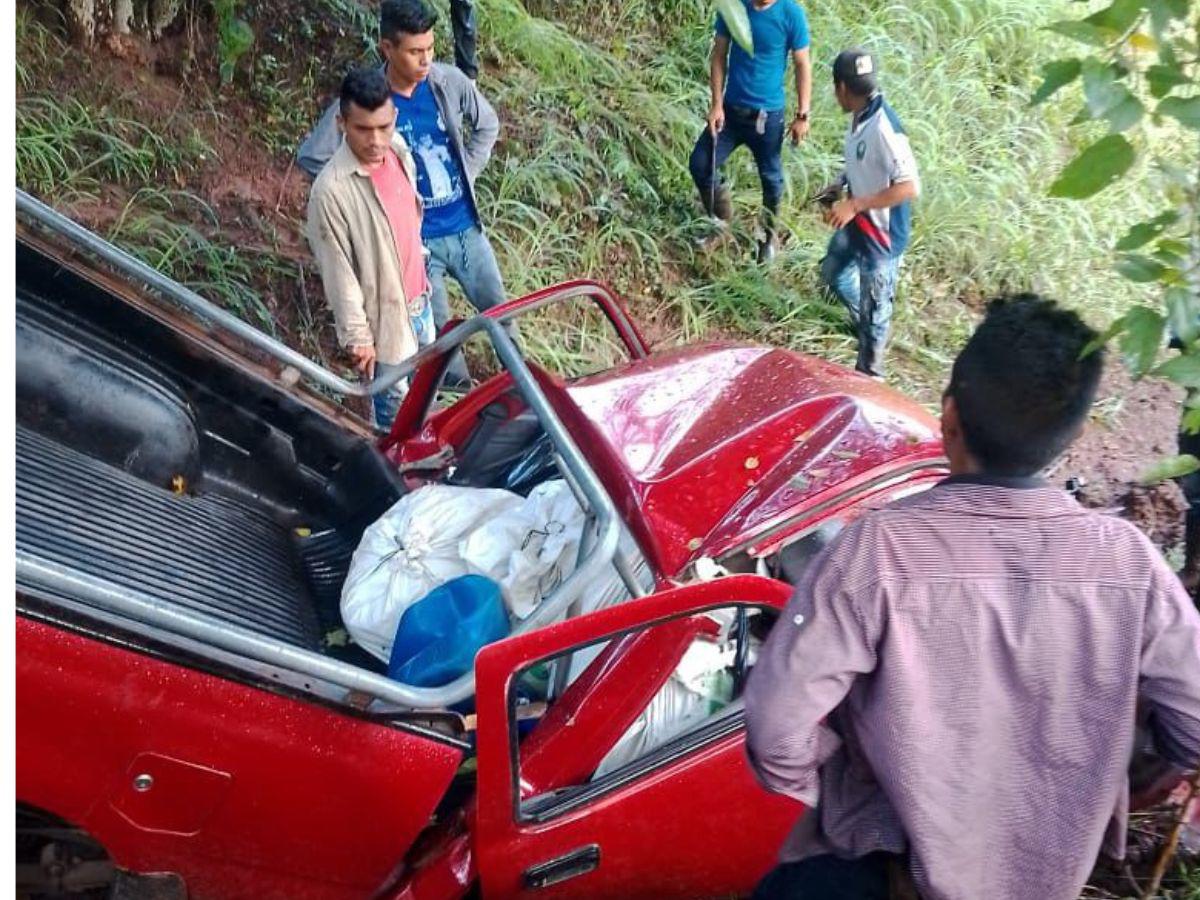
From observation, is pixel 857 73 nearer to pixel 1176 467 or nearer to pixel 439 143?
pixel 439 143

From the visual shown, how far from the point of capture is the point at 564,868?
2369 millimetres

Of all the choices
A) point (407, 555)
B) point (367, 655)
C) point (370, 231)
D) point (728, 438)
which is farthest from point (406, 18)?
point (367, 655)

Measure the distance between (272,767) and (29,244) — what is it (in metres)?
1.75

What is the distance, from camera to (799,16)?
19.5ft

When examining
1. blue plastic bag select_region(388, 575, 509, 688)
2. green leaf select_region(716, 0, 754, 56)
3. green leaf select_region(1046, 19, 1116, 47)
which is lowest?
Result: blue plastic bag select_region(388, 575, 509, 688)

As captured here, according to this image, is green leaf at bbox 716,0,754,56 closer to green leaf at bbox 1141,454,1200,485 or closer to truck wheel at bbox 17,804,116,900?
green leaf at bbox 1141,454,1200,485

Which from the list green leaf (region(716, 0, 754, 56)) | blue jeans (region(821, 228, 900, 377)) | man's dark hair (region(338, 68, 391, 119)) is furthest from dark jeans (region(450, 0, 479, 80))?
green leaf (region(716, 0, 754, 56))

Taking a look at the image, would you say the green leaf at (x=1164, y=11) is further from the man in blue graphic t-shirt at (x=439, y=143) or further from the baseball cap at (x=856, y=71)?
the baseball cap at (x=856, y=71)

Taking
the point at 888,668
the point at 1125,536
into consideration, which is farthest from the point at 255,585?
the point at 1125,536

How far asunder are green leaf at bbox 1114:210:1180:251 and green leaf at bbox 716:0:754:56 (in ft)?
2.65

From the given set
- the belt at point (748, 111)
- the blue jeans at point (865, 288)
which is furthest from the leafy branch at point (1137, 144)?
the belt at point (748, 111)

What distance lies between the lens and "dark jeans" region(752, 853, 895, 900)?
1864 mm

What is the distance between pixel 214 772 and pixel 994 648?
4.59 feet

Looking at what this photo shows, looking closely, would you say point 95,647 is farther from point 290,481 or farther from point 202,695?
point 290,481
